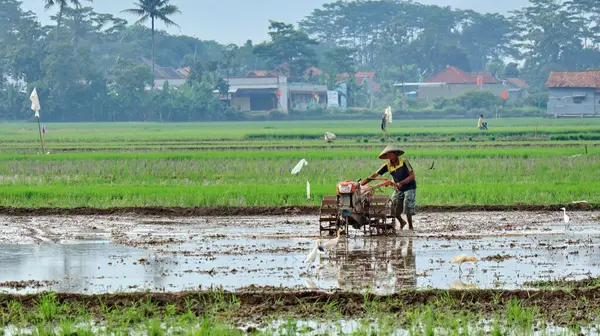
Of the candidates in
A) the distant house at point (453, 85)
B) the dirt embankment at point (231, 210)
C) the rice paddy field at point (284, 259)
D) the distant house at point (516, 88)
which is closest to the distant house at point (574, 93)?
the distant house at point (453, 85)

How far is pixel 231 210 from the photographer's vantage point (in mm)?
17266

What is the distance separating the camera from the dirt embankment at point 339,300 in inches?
349

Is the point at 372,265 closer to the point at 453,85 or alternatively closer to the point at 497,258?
the point at 497,258

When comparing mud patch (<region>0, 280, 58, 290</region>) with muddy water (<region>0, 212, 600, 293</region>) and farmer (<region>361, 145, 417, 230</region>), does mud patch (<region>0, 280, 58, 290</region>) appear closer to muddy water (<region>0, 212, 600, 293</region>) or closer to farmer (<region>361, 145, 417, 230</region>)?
muddy water (<region>0, 212, 600, 293</region>)

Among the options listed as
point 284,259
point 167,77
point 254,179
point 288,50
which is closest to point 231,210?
point 284,259

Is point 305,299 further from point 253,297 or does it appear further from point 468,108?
point 468,108

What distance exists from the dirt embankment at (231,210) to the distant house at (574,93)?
2304 inches

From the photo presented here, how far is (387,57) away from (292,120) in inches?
1227

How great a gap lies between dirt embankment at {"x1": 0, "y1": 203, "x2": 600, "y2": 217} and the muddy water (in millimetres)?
586

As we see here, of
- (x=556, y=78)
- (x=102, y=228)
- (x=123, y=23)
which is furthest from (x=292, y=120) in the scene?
(x=102, y=228)

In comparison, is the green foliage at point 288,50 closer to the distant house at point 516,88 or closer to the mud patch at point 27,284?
the distant house at point 516,88

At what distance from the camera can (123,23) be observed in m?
103

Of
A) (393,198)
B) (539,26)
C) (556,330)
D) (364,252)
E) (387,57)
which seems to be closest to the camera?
(556,330)

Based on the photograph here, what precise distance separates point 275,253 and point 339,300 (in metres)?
3.33
